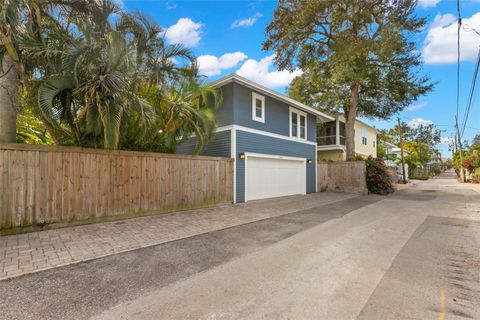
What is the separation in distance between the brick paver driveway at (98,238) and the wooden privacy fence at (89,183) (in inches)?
16.2

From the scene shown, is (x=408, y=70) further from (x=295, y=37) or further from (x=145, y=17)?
(x=145, y=17)

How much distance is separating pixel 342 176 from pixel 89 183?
13352mm

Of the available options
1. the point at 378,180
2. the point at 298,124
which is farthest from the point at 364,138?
the point at 298,124

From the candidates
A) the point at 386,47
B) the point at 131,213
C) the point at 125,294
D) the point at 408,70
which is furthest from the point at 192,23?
the point at 408,70

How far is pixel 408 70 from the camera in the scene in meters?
14.8

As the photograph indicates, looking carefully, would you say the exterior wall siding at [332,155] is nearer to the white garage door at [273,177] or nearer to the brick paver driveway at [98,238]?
the white garage door at [273,177]

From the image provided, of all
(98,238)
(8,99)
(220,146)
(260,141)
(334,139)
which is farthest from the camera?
(334,139)

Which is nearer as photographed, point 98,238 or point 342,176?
point 98,238

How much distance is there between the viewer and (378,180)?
13.5 metres

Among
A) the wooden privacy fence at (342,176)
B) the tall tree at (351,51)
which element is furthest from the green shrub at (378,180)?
the tall tree at (351,51)

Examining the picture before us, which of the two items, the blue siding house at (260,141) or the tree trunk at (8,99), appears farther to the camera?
the blue siding house at (260,141)

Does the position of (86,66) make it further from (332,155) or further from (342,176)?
(332,155)

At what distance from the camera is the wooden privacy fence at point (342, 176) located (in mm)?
13702

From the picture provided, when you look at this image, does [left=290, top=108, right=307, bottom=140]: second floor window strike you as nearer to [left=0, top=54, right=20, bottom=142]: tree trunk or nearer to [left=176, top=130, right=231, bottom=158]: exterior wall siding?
[left=176, top=130, right=231, bottom=158]: exterior wall siding
